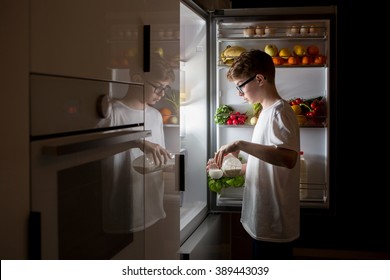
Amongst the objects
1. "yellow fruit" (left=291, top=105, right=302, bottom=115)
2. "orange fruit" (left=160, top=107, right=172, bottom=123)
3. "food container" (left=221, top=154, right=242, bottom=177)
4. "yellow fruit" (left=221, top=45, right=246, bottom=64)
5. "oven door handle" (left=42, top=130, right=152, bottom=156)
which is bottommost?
"food container" (left=221, top=154, right=242, bottom=177)

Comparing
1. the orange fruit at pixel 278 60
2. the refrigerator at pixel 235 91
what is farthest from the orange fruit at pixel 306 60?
the orange fruit at pixel 278 60

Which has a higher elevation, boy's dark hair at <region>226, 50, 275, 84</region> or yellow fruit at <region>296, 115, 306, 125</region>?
boy's dark hair at <region>226, 50, 275, 84</region>

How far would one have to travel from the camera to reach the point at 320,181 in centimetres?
304

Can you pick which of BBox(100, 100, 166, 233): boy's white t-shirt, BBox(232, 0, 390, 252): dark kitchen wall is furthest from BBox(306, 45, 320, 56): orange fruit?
BBox(100, 100, 166, 233): boy's white t-shirt

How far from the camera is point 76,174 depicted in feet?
3.60

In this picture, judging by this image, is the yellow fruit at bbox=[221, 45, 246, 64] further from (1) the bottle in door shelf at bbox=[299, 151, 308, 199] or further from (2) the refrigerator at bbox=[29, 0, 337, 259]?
(1) the bottle in door shelf at bbox=[299, 151, 308, 199]

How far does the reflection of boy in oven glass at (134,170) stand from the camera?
1.31 metres

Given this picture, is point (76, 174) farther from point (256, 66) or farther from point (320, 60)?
point (320, 60)

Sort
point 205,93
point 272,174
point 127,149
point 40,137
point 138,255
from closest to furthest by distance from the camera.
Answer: point 40,137, point 127,149, point 138,255, point 272,174, point 205,93

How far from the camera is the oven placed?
970 millimetres

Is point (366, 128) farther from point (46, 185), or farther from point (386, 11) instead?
point (46, 185)

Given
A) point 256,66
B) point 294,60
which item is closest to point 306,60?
point 294,60

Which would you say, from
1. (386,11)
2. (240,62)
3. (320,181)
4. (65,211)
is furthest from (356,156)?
(65,211)

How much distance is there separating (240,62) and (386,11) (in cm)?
145
